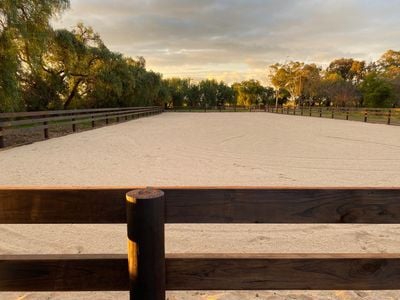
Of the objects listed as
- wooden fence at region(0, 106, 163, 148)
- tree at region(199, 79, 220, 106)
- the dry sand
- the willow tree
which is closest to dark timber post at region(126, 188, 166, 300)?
the dry sand

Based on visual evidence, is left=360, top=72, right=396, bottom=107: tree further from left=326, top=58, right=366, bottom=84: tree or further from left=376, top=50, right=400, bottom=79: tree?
left=326, top=58, right=366, bottom=84: tree

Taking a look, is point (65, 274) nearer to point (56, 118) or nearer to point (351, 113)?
point (56, 118)

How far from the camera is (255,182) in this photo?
17.3 feet

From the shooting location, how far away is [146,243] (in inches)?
51.7

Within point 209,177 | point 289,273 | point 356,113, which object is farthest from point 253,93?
point 289,273

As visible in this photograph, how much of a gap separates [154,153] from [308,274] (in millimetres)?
6942

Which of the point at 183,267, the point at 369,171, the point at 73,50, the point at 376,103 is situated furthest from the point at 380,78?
the point at 183,267

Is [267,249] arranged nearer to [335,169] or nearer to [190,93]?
[335,169]

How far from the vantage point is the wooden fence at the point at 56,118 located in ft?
30.5

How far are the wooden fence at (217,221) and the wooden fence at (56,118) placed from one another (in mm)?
8765

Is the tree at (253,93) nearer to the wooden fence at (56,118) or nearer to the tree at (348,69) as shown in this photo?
the tree at (348,69)

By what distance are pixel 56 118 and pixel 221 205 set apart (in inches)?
482

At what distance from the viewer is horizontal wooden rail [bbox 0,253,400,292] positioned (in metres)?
1.48

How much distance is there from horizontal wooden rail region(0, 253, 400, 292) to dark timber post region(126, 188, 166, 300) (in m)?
0.14
